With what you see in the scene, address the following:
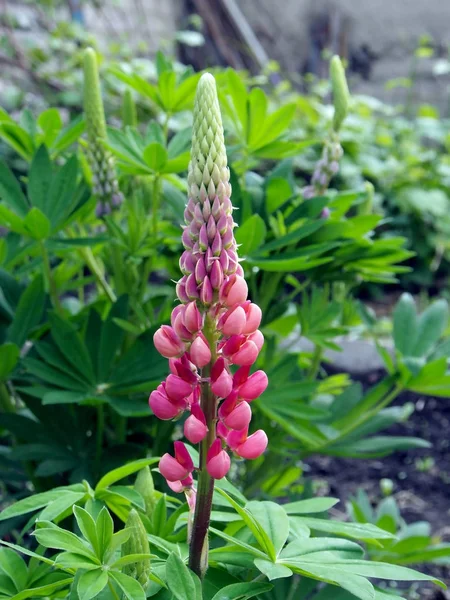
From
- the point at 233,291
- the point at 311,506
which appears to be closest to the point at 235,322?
the point at 233,291

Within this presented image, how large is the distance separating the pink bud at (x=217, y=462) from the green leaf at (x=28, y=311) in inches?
26.3

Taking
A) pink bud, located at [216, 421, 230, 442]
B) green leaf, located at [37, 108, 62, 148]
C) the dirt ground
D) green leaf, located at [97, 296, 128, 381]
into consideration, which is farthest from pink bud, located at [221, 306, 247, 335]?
the dirt ground

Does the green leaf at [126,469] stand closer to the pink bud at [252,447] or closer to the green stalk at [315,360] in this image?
the pink bud at [252,447]

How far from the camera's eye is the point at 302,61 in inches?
265

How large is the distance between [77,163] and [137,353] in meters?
0.38

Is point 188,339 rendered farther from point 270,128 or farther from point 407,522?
point 407,522

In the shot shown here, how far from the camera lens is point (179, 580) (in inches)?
24.8

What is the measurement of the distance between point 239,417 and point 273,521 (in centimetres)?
17

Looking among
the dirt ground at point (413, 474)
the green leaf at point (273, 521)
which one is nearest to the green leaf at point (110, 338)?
the green leaf at point (273, 521)

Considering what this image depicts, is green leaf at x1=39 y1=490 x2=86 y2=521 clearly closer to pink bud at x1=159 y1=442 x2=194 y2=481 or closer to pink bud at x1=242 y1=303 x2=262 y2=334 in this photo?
pink bud at x1=159 y1=442 x2=194 y2=481

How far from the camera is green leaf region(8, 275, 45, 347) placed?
1231 mm

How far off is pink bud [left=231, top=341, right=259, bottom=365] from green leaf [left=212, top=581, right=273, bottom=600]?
0.24 m

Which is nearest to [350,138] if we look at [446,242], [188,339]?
[446,242]

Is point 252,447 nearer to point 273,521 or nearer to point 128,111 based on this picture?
point 273,521
